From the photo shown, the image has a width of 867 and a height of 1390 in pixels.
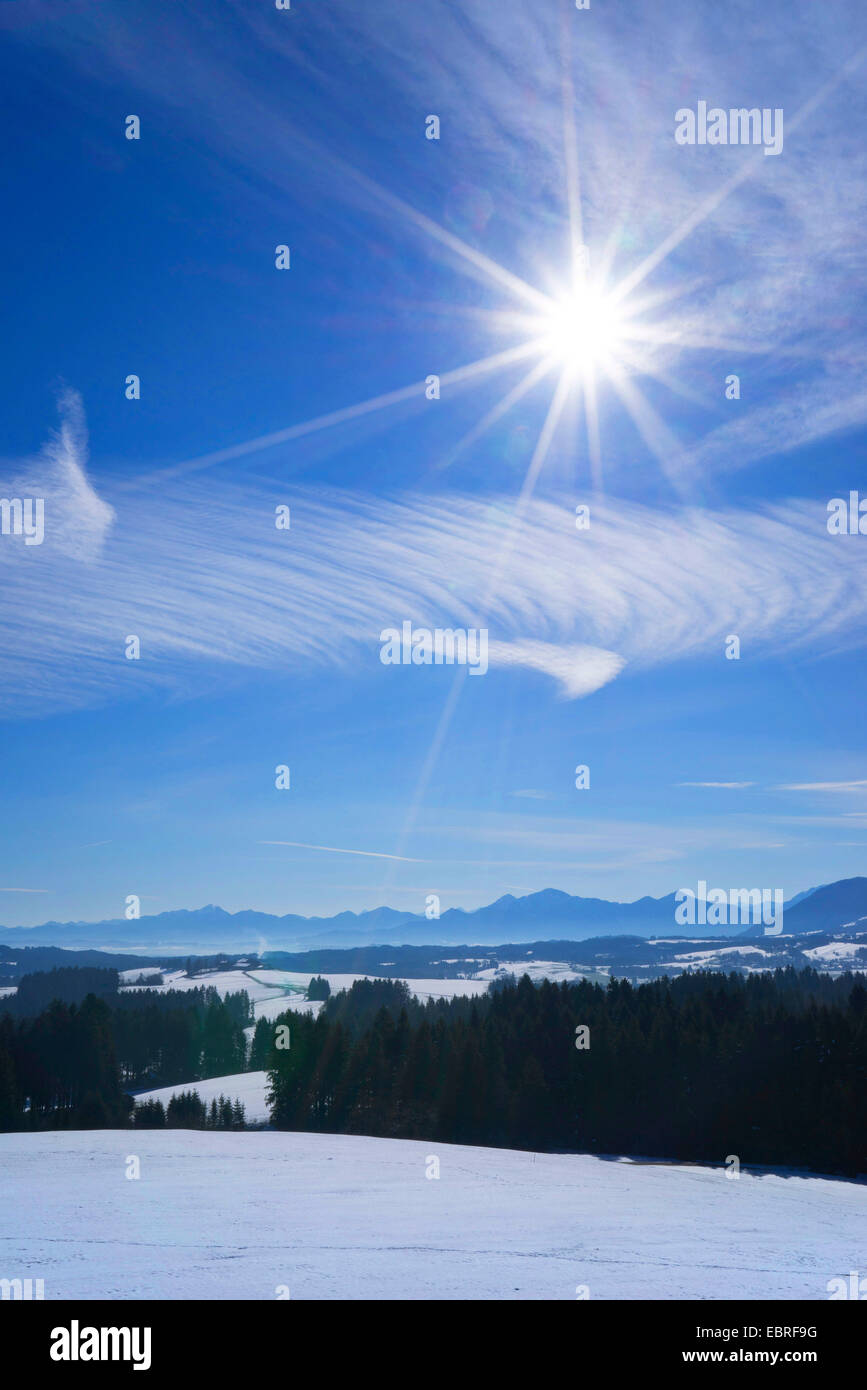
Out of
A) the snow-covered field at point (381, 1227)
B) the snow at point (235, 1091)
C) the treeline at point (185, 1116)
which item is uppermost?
the snow-covered field at point (381, 1227)

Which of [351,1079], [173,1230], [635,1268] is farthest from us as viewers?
[351,1079]

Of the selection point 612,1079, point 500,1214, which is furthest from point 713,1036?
point 500,1214

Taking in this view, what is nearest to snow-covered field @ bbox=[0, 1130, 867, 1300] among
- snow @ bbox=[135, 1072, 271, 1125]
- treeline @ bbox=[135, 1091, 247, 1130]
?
treeline @ bbox=[135, 1091, 247, 1130]

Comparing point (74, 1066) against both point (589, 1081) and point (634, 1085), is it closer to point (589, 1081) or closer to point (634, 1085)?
point (589, 1081)

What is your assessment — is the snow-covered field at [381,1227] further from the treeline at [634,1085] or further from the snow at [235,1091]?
the snow at [235,1091]

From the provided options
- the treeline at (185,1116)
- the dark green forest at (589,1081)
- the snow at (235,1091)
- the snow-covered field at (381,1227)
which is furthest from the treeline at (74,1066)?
the snow-covered field at (381,1227)

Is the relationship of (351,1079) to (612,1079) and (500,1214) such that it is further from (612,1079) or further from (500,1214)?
(500,1214)

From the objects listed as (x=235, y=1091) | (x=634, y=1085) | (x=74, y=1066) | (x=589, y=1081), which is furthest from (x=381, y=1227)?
(x=235, y=1091)
